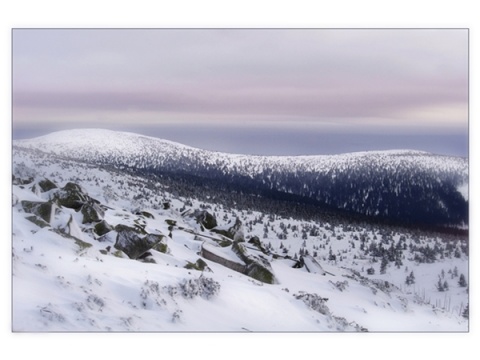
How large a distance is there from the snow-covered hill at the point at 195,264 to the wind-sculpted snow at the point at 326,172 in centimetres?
23

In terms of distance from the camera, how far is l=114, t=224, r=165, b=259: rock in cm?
963

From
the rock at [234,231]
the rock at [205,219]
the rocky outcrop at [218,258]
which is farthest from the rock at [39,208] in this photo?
the rock at [234,231]

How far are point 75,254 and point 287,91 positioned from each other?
449 centimetres

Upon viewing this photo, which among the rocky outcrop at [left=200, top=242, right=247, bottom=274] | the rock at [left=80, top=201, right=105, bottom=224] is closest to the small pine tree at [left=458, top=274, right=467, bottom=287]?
the rocky outcrop at [left=200, top=242, right=247, bottom=274]

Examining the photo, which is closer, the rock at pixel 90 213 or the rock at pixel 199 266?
the rock at pixel 199 266

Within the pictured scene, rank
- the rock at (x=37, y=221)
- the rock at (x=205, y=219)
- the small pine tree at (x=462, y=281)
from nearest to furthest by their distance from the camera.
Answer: the rock at (x=37, y=221) → the small pine tree at (x=462, y=281) → the rock at (x=205, y=219)

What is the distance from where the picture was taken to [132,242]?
381 inches

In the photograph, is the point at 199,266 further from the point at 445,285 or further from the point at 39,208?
the point at 445,285

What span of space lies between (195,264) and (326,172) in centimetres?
285

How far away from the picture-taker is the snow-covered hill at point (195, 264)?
874cm

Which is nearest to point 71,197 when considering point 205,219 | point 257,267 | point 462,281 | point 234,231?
point 205,219

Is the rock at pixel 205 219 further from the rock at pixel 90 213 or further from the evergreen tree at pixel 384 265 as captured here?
the evergreen tree at pixel 384 265

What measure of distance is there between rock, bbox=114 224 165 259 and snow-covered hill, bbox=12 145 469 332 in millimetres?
18

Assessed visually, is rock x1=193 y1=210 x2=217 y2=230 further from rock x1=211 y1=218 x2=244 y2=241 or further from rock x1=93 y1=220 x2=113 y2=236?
rock x1=93 y1=220 x2=113 y2=236
